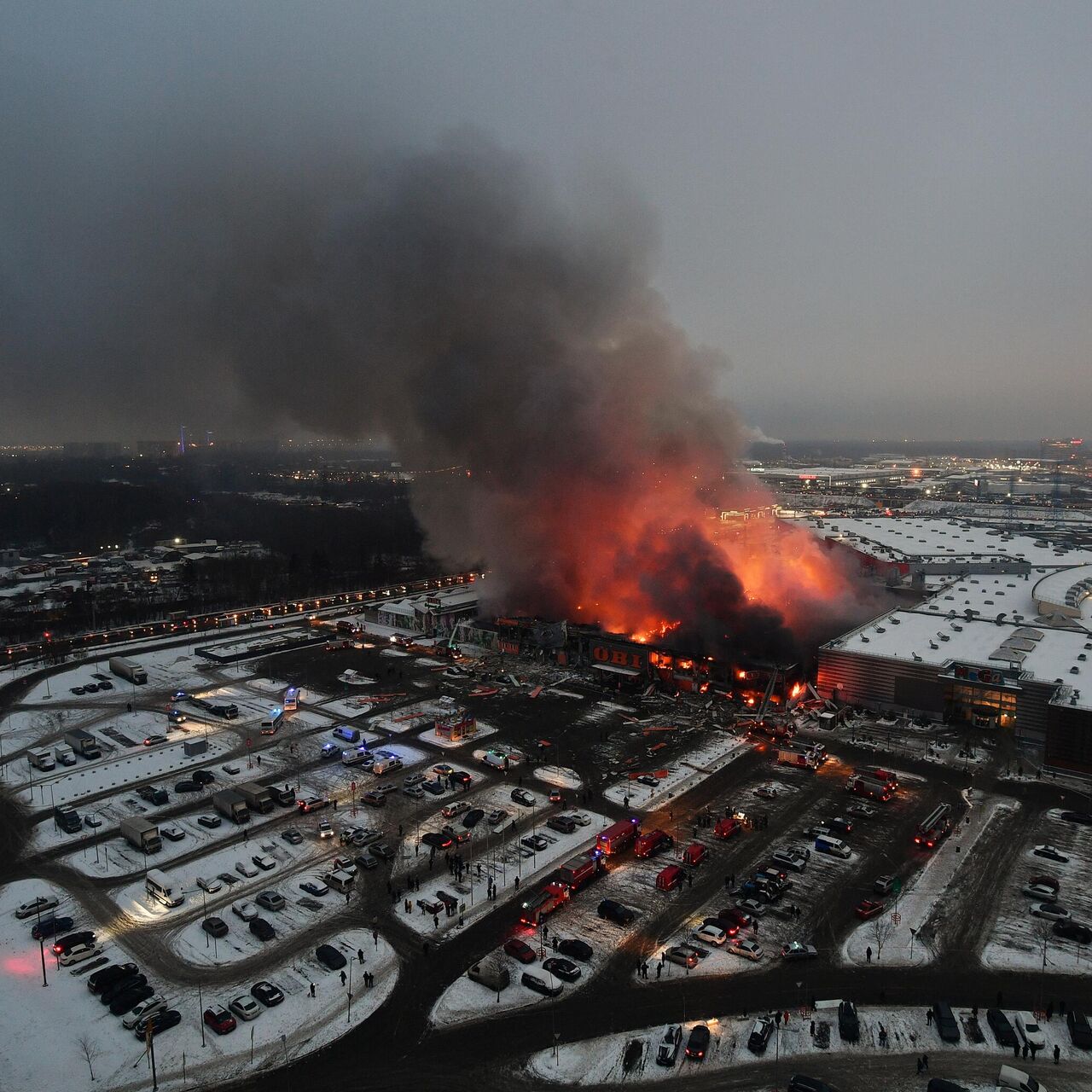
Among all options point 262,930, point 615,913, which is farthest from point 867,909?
point 262,930

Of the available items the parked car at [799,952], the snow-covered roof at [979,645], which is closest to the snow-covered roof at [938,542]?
the snow-covered roof at [979,645]

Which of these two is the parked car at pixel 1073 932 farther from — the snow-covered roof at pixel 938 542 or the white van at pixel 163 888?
the snow-covered roof at pixel 938 542

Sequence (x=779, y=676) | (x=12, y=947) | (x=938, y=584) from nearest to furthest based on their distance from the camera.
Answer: (x=12, y=947), (x=779, y=676), (x=938, y=584)

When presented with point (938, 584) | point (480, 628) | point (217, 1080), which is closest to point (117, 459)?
point (480, 628)

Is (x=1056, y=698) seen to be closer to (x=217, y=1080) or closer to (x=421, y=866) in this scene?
(x=421, y=866)

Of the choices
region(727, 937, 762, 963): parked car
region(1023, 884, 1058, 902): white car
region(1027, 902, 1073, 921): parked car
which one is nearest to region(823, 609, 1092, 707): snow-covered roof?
region(1023, 884, 1058, 902): white car

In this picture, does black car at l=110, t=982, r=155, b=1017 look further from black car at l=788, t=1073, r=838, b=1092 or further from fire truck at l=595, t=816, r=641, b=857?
black car at l=788, t=1073, r=838, b=1092
